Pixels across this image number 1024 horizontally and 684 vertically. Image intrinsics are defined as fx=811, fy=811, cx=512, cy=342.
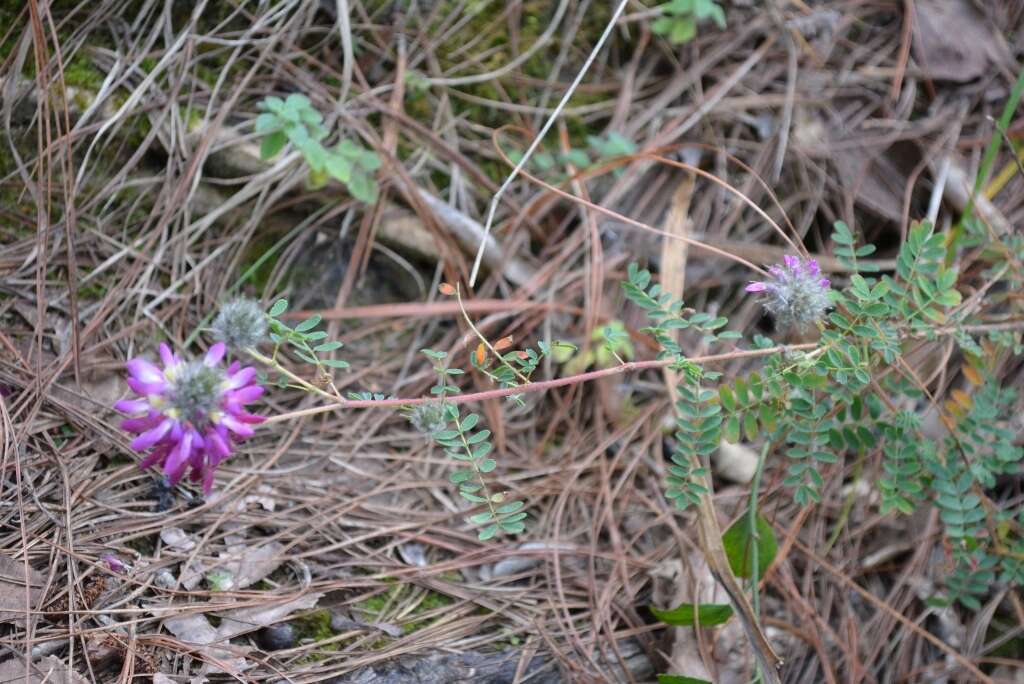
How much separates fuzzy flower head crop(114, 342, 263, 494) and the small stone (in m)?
0.39

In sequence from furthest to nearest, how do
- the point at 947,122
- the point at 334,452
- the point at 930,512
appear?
the point at 947,122
the point at 930,512
the point at 334,452

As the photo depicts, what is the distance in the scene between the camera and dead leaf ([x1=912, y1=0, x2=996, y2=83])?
2.72 m

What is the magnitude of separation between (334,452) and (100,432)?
0.52 metres

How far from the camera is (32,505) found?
1.60 m

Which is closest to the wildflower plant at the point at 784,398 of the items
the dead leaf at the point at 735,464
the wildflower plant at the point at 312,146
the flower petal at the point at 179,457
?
the flower petal at the point at 179,457

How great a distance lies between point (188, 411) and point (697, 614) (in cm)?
110

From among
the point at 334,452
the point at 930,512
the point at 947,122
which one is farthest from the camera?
the point at 947,122

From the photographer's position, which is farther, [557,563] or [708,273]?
[708,273]

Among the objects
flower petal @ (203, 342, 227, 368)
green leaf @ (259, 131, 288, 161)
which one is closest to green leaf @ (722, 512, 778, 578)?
flower petal @ (203, 342, 227, 368)

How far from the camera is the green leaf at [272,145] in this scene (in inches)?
78.9

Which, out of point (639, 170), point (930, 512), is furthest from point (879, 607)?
point (639, 170)

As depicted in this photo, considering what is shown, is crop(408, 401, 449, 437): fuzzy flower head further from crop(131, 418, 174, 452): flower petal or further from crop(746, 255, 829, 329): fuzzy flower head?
crop(746, 255, 829, 329): fuzzy flower head

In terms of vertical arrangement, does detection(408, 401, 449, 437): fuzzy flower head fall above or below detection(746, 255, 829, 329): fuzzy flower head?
below

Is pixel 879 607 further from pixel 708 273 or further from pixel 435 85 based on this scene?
pixel 435 85
